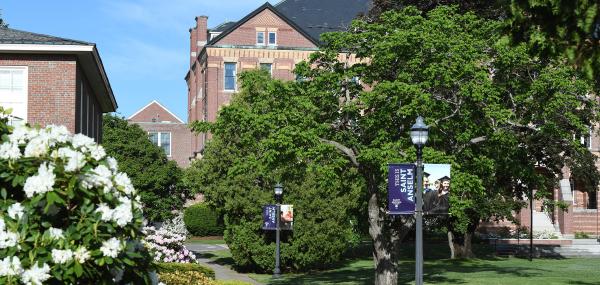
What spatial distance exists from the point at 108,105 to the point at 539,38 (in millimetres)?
35210

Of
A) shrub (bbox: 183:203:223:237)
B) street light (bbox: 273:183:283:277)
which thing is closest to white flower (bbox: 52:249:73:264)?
street light (bbox: 273:183:283:277)

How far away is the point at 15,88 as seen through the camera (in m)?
26.2

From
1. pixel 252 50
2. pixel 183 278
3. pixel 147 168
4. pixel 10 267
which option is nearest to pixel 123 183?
pixel 10 267

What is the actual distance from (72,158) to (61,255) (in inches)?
32.7

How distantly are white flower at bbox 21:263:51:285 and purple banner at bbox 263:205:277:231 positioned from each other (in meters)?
29.1

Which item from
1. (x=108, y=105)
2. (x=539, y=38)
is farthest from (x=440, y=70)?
(x=108, y=105)

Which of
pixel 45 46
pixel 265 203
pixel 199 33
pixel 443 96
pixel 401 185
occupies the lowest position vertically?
pixel 265 203

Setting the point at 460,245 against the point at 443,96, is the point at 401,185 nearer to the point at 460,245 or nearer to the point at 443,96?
the point at 443,96

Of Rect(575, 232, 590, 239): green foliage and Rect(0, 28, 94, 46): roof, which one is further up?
Rect(0, 28, 94, 46): roof

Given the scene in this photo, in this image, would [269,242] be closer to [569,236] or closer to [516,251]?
[516,251]

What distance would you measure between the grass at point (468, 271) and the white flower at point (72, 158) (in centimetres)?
2628

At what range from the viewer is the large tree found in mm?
24328

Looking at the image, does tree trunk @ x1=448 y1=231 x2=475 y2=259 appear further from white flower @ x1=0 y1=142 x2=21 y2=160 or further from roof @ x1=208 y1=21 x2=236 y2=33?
white flower @ x1=0 y1=142 x2=21 y2=160

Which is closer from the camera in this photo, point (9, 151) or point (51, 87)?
point (9, 151)
